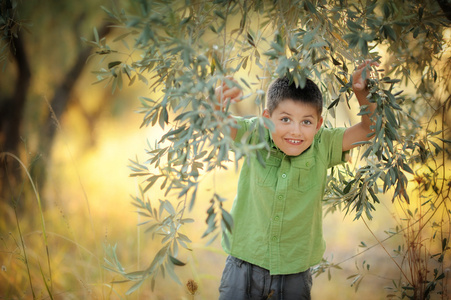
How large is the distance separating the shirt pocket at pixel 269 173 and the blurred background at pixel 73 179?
44.6 inches

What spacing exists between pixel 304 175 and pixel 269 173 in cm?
17

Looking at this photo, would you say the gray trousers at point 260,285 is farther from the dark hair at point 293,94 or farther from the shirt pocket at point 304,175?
the dark hair at point 293,94

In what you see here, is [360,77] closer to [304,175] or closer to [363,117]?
[363,117]

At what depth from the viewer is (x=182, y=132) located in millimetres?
1637

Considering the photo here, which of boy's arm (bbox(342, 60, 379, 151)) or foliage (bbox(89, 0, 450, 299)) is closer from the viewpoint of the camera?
foliage (bbox(89, 0, 450, 299))

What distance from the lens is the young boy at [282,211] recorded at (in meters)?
2.26

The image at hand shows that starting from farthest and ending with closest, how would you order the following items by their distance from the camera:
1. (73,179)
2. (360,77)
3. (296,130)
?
1. (73,179)
2. (296,130)
3. (360,77)

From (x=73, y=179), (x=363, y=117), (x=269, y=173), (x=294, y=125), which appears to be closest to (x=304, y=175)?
(x=269, y=173)

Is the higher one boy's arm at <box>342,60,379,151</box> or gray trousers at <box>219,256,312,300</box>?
boy's arm at <box>342,60,379,151</box>

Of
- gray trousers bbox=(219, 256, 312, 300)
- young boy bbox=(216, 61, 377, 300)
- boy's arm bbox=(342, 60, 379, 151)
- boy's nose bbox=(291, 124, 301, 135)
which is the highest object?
boy's arm bbox=(342, 60, 379, 151)

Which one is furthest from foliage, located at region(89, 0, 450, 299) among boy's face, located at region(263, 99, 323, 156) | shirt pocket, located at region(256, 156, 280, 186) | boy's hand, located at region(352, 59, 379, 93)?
shirt pocket, located at region(256, 156, 280, 186)

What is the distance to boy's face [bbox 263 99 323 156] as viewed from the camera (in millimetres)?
2170

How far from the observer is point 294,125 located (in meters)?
2.17

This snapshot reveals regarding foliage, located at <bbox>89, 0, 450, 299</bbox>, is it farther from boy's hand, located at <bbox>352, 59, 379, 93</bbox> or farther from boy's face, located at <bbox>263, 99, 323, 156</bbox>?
boy's face, located at <bbox>263, 99, 323, 156</bbox>
